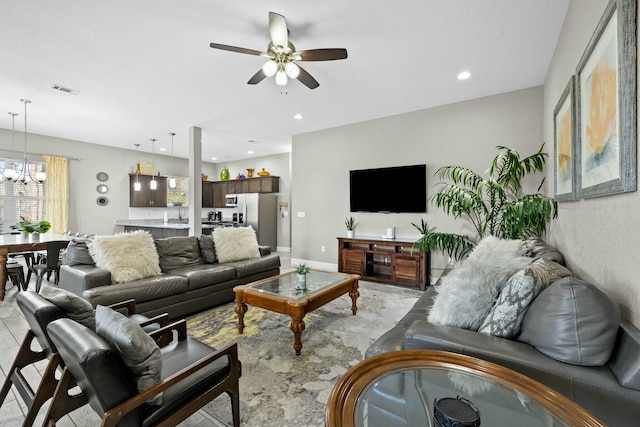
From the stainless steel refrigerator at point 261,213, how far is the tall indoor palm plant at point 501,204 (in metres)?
4.76

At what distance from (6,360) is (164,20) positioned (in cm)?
309

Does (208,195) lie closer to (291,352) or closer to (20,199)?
(20,199)

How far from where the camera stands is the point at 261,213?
7582 mm

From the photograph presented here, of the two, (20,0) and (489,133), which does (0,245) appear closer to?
(20,0)

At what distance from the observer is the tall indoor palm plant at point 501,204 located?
9.26 ft

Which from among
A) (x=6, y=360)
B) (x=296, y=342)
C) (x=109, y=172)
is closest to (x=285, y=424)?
(x=296, y=342)

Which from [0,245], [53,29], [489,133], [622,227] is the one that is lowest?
[0,245]

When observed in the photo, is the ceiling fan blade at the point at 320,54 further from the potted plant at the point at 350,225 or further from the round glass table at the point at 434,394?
the potted plant at the point at 350,225

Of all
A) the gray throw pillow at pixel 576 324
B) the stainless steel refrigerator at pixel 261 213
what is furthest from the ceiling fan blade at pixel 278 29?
the stainless steel refrigerator at pixel 261 213

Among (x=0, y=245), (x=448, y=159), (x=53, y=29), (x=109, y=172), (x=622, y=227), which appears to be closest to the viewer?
(x=622, y=227)

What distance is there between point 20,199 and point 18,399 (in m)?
6.36

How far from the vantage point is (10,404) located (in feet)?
5.65

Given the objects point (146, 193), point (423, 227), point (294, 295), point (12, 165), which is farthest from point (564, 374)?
point (146, 193)

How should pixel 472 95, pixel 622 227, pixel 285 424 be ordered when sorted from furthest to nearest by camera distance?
pixel 472 95
pixel 285 424
pixel 622 227
